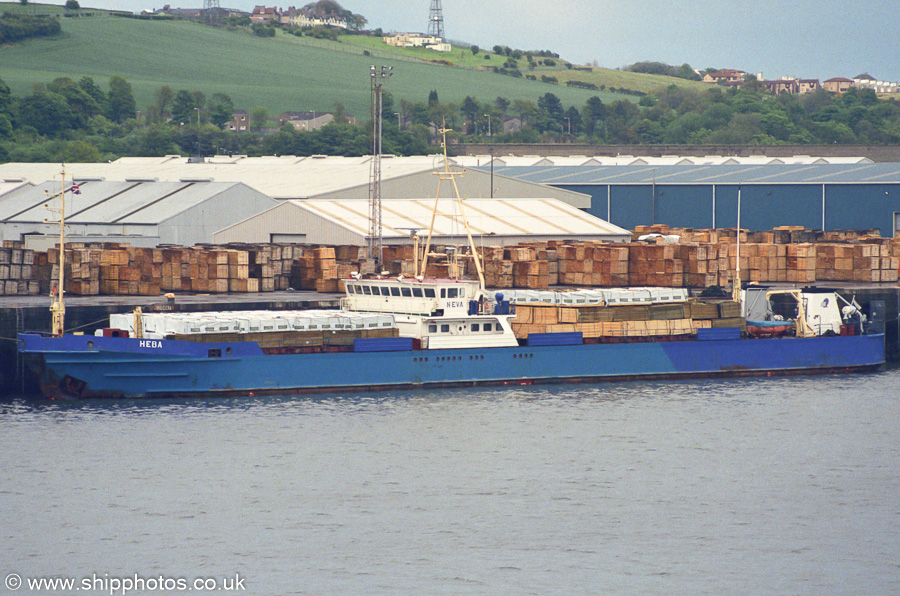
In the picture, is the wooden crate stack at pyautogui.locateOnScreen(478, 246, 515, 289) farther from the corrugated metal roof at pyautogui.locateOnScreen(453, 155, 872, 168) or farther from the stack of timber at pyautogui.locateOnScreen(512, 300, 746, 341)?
the corrugated metal roof at pyautogui.locateOnScreen(453, 155, 872, 168)

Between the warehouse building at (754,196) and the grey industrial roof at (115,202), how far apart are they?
99.6 ft

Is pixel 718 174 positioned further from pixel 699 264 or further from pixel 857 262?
pixel 699 264

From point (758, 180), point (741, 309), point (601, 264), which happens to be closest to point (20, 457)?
point (741, 309)

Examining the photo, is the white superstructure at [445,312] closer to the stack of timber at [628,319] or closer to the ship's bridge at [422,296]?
the ship's bridge at [422,296]

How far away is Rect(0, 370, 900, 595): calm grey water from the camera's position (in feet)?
93.6

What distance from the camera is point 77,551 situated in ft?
96.0

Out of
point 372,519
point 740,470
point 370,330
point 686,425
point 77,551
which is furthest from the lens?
point 370,330

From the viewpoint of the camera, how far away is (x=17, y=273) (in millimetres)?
59375

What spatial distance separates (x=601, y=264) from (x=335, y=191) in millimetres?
19819

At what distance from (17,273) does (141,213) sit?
51.9ft

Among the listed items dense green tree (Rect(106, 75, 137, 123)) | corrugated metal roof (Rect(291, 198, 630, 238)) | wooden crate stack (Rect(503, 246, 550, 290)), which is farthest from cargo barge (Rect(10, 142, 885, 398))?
dense green tree (Rect(106, 75, 137, 123))

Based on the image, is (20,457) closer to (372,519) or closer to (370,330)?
(372,519)

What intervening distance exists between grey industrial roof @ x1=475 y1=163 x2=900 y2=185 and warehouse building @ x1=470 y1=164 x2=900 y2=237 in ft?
0.25

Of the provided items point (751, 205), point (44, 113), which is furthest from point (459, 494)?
point (44, 113)
